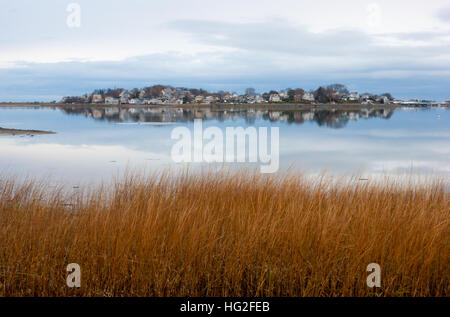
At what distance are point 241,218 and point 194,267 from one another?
1299 millimetres

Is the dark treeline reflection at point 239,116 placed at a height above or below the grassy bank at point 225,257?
above

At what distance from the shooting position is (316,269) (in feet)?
16.8

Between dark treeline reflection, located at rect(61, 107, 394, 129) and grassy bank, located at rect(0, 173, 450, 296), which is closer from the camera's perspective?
grassy bank, located at rect(0, 173, 450, 296)

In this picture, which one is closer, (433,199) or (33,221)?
(33,221)

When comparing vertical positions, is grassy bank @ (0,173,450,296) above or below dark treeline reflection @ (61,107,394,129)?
below

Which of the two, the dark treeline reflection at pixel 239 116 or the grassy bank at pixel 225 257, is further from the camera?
the dark treeline reflection at pixel 239 116

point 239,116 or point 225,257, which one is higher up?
point 239,116

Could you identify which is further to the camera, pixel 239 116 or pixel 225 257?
pixel 239 116
